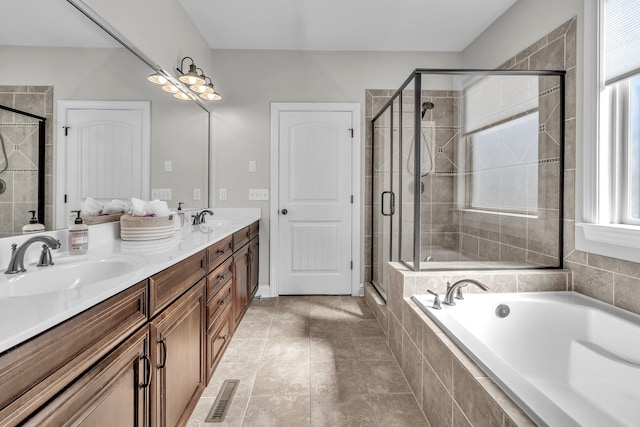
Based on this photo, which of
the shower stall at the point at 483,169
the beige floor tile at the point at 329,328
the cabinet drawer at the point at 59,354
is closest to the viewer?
the cabinet drawer at the point at 59,354

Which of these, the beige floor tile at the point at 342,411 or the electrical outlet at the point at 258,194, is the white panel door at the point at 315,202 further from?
the beige floor tile at the point at 342,411

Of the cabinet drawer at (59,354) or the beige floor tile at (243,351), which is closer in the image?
the cabinet drawer at (59,354)

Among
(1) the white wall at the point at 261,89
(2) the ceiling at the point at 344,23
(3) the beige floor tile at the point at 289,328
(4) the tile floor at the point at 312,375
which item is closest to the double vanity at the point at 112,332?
(4) the tile floor at the point at 312,375

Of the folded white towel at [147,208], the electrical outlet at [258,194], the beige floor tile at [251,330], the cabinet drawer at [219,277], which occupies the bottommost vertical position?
the beige floor tile at [251,330]

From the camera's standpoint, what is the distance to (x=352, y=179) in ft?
10.5

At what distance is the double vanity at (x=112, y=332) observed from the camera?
24.2 inches

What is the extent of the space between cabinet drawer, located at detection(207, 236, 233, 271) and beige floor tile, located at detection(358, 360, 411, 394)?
3.52 ft

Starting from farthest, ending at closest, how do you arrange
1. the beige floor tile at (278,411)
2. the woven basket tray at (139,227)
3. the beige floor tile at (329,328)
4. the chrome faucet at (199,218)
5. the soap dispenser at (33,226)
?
1. the chrome faucet at (199,218)
2. the beige floor tile at (329,328)
3. the woven basket tray at (139,227)
4. the beige floor tile at (278,411)
5. the soap dispenser at (33,226)

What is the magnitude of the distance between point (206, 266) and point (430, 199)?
1425 millimetres

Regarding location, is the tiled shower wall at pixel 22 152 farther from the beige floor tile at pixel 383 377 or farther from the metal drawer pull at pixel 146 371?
the beige floor tile at pixel 383 377

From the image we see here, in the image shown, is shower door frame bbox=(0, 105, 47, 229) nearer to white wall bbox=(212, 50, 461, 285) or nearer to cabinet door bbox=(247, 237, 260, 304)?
Result: cabinet door bbox=(247, 237, 260, 304)

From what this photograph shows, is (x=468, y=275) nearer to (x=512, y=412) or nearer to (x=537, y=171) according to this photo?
(x=537, y=171)

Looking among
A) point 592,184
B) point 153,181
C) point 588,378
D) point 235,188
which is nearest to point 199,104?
point 235,188

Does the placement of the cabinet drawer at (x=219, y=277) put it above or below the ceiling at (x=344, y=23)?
below
